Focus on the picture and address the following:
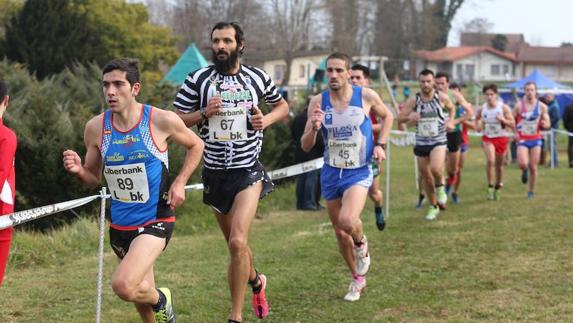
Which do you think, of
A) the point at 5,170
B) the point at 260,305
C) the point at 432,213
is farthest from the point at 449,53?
the point at 5,170

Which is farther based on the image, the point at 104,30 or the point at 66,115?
the point at 104,30

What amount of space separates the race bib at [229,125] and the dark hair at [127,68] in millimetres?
1077

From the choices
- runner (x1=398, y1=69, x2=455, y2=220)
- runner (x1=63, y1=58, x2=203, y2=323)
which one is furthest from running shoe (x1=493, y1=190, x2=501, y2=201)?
runner (x1=63, y1=58, x2=203, y2=323)

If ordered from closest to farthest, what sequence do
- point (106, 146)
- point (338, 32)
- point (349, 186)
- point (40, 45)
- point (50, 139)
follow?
point (106, 146), point (349, 186), point (50, 139), point (40, 45), point (338, 32)

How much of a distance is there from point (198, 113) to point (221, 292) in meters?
2.06

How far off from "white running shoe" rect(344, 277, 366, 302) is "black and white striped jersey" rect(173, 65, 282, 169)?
1.60m

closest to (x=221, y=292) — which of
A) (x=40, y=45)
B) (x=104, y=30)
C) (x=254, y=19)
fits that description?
(x=40, y=45)

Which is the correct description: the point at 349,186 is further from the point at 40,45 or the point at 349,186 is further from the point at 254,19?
the point at 254,19

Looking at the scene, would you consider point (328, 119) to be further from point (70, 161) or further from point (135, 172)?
point (70, 161)

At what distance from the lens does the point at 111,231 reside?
19.0 feet

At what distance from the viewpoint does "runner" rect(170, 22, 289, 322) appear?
259 inches

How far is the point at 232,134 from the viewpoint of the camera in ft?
21.9

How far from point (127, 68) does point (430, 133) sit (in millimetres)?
7777

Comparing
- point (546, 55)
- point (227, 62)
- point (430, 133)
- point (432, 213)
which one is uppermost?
point (227, 62)
